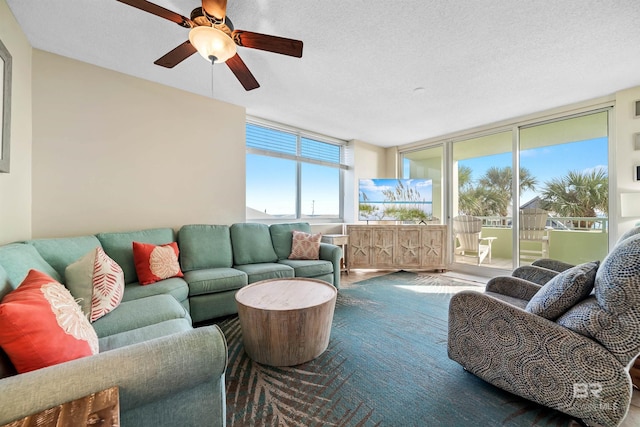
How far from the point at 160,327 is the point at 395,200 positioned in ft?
13.2

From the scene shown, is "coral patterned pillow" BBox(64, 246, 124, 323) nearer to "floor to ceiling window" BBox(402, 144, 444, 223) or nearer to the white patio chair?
"floor to ceiling window" BBox(402, 144, 444, 223)

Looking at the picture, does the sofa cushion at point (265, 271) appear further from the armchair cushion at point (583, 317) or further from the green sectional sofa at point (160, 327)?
the armchair cushion at point (583, 317)

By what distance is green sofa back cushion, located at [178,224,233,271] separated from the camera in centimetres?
269

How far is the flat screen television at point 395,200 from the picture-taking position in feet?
15.0

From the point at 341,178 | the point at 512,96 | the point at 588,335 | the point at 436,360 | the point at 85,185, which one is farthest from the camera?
the point at 341,178

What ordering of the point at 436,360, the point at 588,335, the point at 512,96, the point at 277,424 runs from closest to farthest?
the point at 588,335, the point at 277,424, the point at 436,360, the point at 512,96

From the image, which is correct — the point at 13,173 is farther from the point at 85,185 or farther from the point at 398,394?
the point at 398,394

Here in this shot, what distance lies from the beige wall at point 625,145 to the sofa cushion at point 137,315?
467cm

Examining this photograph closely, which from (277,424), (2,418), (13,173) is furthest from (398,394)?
(13,173)

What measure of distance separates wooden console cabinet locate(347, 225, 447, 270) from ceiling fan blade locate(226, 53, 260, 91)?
113 inches

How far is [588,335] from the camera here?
1170mm

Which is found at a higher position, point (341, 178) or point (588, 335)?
point (341, 178)

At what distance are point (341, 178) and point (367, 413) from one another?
419 centimetres

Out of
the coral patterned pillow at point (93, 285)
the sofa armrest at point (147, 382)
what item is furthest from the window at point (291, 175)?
the sofa armrest at point (147, 382)
